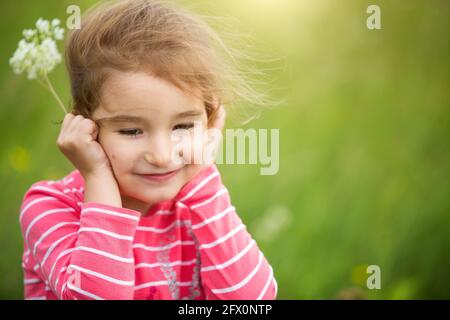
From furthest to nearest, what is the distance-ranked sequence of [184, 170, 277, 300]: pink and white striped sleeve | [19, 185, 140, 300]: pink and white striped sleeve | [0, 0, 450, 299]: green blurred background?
[0, 0, 450, 299]: green blurred background
[184, 170, 277, 300]: pink and white striped sleeve
[19, 185, 140, 300]: pink and white striped sleeve

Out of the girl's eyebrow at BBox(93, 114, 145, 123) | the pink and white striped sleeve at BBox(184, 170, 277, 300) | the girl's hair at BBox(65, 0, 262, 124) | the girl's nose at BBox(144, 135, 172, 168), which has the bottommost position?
the pink and white striped sleeve at BBox(184, 170, 277, 300)

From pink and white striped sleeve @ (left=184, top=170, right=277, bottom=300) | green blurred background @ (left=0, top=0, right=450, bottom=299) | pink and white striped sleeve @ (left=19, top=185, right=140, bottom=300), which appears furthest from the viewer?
green blurred background @ (left=0, top=0, right=450, bottom=299)

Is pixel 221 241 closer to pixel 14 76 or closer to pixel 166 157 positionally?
pixel 166 157

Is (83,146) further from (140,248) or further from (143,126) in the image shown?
(140,248)

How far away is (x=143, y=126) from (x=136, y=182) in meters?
0.13

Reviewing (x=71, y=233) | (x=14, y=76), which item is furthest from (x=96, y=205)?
(x=14, y=76)

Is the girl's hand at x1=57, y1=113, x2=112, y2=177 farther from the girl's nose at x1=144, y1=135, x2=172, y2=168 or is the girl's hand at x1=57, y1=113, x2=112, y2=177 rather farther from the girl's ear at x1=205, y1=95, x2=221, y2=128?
the girl's ear at x1=205, y1=95, x2=221, y2=128

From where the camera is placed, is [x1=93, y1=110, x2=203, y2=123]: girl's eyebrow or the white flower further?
the white flower

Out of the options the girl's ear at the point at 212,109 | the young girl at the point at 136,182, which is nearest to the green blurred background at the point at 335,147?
the girl's ear at the point at 212,109

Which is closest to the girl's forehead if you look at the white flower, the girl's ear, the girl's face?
the girl's face

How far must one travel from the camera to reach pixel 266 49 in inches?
76.4

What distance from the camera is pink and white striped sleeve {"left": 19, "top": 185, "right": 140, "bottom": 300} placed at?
1181 mm

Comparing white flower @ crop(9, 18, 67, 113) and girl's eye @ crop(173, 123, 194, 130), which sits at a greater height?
white flower @ crop(9, 18, 67, 113)

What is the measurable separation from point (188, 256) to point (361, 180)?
1062 mm
